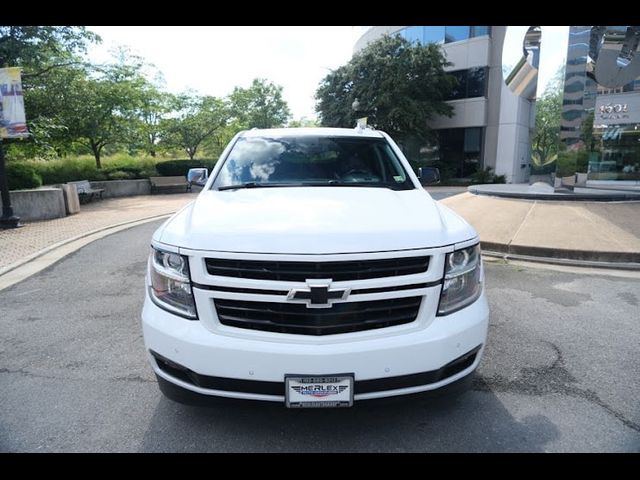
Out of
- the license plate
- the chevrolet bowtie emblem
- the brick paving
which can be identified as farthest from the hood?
the brick paving

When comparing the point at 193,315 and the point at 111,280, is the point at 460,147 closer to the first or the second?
the point at 111,280

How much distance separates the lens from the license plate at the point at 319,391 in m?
2.24

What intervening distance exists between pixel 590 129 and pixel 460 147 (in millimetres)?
17691

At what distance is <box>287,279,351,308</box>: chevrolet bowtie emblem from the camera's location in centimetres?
227

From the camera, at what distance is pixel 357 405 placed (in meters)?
2.33

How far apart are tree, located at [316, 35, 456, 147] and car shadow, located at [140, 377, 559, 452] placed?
76.8 feet

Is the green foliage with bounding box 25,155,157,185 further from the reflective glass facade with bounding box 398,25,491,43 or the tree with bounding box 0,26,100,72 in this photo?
the reflective glass facade with bounding box 398,25,491,43

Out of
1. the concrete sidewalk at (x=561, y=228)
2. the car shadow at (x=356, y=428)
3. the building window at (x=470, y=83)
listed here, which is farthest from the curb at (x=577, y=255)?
the building window at (x=470, y=83)

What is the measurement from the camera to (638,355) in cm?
363

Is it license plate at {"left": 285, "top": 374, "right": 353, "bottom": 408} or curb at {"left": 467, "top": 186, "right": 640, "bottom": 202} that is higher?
curb at {"left": 467, "top": 186, "right": 640, "bottom": 202}

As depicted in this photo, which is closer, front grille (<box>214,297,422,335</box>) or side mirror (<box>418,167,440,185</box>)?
front grille (<box>214,297,422,335</box>)

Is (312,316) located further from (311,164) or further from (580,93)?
(580,93)

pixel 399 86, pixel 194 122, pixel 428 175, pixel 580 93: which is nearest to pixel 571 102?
pixel 580 93

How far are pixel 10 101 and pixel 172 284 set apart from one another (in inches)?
432
